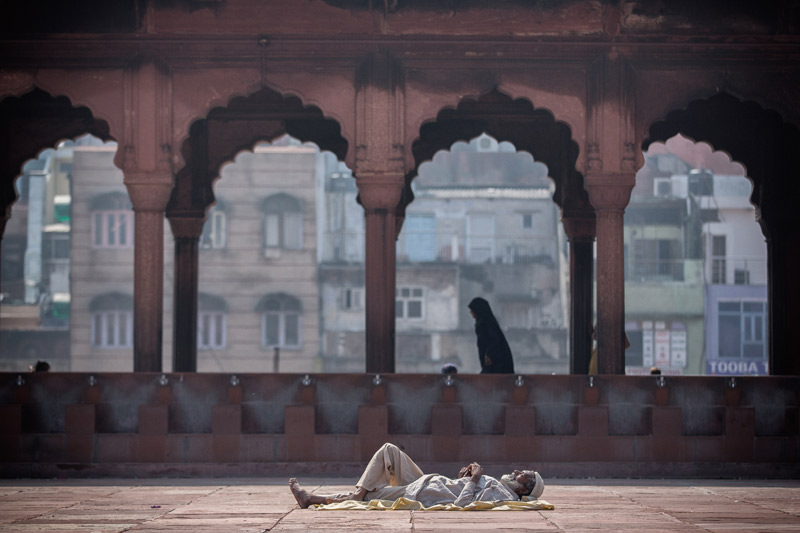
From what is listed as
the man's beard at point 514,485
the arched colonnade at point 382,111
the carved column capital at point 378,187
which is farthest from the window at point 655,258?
the man's beard at point 514,485

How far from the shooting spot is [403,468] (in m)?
10.1

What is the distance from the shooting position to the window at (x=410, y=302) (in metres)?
49.3

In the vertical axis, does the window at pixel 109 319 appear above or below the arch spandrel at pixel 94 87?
below

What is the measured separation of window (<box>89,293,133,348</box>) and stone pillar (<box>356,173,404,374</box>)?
1371 inches

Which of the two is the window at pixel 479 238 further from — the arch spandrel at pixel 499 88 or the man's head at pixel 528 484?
the man's head at pixel 528 484

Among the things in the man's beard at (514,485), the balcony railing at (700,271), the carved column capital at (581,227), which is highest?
the balcony railing at (700,271)

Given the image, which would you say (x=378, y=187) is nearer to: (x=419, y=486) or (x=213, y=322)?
(x=419, y=486)

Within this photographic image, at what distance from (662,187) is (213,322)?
61.5ft

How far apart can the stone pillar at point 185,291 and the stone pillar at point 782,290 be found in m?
8.07

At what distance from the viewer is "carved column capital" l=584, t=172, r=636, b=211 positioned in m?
14.2

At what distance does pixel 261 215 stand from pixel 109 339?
7568 mm

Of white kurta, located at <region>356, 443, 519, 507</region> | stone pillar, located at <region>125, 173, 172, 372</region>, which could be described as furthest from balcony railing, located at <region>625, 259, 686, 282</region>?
white kurta, located at <region>356, 443, 519, 507</region>

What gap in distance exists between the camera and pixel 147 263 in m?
14.3

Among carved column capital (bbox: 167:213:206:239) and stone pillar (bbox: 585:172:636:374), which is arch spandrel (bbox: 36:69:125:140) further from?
stone pillar (bbox: 585:172:636:374)
